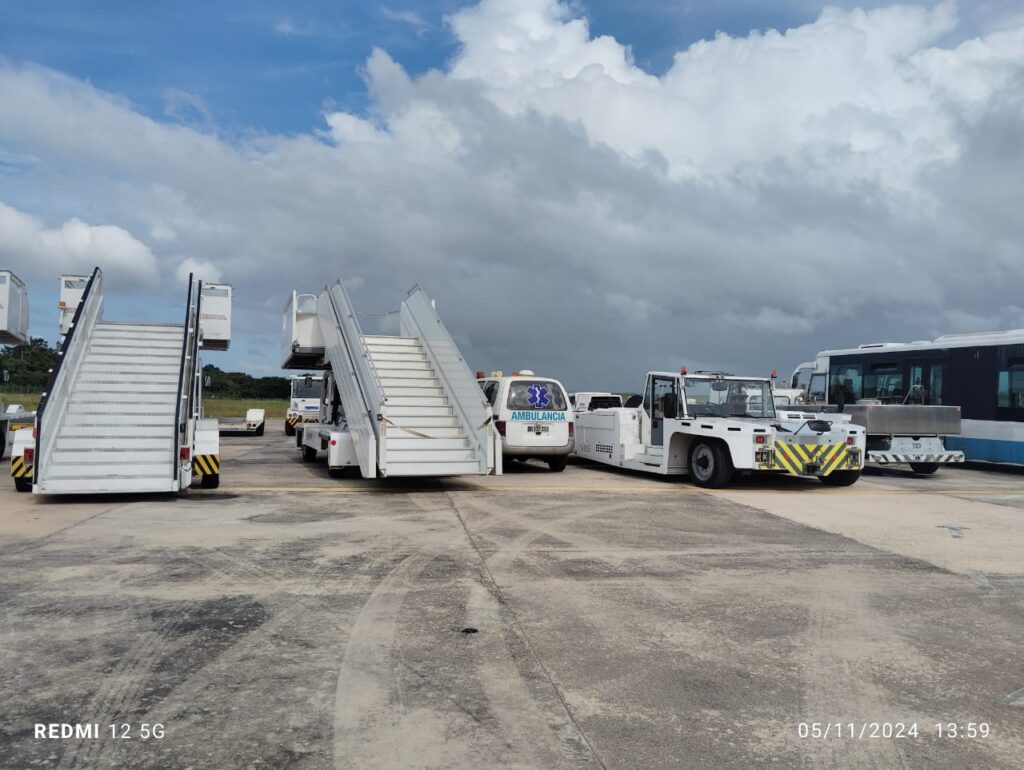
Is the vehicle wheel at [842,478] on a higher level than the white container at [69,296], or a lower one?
lower

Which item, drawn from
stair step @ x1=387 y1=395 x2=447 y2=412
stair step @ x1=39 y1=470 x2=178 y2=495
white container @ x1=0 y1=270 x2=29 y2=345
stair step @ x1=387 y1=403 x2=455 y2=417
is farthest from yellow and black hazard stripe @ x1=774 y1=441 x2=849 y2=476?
white container @ x1=0 y1=270 x2=29 y2=345

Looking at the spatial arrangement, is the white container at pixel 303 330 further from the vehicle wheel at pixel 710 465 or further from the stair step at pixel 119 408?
the vehicle wheel at pixel 710 465

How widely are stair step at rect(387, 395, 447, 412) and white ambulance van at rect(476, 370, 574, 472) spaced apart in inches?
64.6

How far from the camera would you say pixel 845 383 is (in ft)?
67.2

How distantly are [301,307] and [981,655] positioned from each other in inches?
586

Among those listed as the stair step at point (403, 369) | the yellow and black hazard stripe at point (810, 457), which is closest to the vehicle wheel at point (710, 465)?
the yellow and black hazard stripe at point (810, 457)

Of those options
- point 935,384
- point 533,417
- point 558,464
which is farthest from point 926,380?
point 533,417

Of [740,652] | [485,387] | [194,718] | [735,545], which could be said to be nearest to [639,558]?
[735,545]

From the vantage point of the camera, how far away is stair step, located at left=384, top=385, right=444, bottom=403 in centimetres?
1376

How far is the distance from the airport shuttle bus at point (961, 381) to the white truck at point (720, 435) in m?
4.87

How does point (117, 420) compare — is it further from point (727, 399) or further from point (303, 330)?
point (727, 399)

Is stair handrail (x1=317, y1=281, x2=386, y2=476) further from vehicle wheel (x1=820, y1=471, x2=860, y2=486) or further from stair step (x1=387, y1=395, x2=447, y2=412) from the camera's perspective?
vehicle wheel (x1=820, y1=471, x2=860, y2=486)

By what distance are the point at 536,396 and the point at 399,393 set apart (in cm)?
284

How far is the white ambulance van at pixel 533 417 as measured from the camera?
14984 mm
